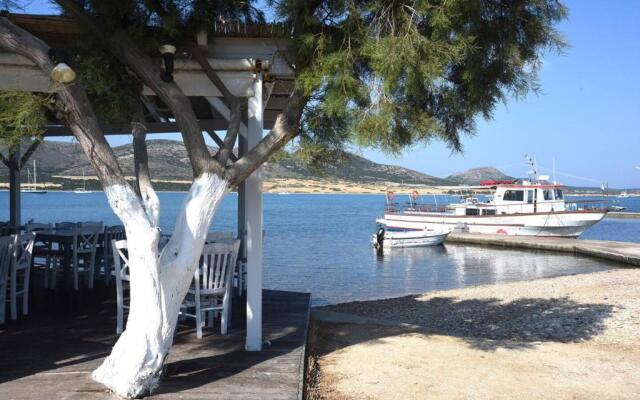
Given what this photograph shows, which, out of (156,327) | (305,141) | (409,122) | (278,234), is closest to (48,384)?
(156,327)

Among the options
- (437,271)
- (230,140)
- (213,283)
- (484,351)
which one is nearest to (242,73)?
(230,140)

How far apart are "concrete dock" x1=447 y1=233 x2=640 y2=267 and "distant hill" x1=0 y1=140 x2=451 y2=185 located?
5069mm

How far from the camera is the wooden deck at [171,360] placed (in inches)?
146

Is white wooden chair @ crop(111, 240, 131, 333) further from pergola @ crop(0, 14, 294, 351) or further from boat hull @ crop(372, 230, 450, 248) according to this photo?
boat hull @ crop(372, 230, 450, 248)

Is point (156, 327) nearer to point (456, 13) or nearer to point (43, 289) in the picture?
point (456, 13)

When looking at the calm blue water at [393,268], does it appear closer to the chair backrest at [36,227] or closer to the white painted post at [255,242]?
the chair backrest at [36,227]

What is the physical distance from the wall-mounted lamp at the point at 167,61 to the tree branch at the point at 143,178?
14.8 inches

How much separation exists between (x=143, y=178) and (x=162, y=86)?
25.2 inches

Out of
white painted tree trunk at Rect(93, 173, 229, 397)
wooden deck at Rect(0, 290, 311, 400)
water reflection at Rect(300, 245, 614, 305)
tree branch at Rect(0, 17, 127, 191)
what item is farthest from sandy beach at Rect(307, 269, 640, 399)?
water reflection at Rect(300, 245, 614, 305)

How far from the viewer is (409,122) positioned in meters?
4.28

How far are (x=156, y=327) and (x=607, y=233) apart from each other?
3859cm

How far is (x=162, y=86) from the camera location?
403 centimetres

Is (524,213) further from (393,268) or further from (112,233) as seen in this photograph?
(112,233)

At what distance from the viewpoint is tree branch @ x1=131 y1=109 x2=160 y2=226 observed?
3809mm
